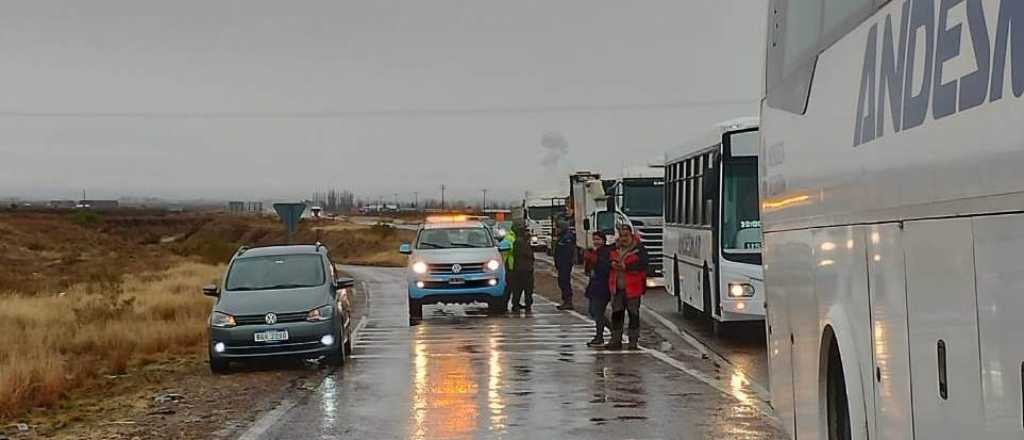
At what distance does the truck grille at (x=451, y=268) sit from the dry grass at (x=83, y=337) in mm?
4609

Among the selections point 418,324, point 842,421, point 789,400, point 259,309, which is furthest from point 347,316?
point 842,421

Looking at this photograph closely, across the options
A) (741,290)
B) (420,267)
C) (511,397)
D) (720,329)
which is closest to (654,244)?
(420,267)

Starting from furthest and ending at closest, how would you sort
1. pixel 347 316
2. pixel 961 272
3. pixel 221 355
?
1. pixel 347 316
2. pixel 221 355
3. pixel 961 272

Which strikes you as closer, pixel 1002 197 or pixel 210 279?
pixel 1002 197

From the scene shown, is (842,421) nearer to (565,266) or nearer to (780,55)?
(780,55)

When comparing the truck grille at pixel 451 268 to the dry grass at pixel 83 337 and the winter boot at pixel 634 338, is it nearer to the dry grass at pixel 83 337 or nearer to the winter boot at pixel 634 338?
the dry grass at pixel 83 337

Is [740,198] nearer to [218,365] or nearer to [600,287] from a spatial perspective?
[600,287]

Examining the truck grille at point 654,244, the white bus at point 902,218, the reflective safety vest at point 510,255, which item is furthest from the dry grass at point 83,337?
the truck grille at point 654,244

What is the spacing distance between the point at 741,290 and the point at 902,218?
43.5 ft

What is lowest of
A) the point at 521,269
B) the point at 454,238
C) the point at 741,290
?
the point at 741,290

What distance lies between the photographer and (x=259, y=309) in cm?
1670

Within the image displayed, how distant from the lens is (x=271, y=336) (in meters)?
16.5

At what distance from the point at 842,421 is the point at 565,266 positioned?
2059 centimetres

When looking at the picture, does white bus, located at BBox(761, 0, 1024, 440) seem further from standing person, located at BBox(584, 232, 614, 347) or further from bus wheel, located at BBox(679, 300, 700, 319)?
bus wheel, located at BBox(679, 300, 700, 319)
